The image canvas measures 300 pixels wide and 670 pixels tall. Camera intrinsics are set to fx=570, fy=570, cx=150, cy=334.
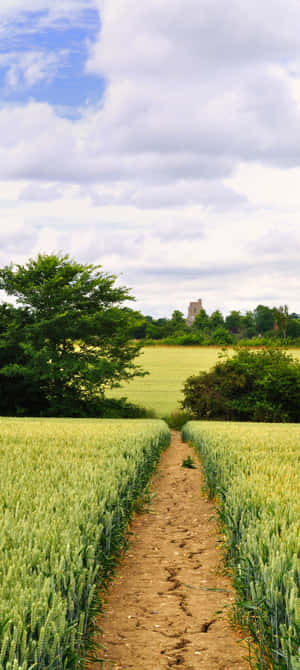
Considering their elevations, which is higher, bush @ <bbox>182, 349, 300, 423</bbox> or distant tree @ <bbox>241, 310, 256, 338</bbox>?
distant tree @ <bbox>241, 310, 256, 338</bbox>

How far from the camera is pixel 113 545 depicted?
17.9 ft

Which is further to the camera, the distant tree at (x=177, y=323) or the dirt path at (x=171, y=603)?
the distant tree at (x=177, y=323)

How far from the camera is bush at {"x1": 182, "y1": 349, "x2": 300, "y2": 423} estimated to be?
23047 mm

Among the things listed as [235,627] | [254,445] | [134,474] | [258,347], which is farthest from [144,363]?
[235,627]

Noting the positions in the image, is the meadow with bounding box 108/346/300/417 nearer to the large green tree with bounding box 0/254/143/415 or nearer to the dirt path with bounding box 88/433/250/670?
the large green tree with bounding box 0/254/143/415

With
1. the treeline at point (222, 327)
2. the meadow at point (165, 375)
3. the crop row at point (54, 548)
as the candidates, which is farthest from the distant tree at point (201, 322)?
the crop row at point (54, 548)

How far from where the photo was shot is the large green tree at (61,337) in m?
23.0

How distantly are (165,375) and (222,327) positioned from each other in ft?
149

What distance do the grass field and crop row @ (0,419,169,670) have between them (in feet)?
56.4

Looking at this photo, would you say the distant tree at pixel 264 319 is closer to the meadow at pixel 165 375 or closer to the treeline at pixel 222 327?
the treeline at pixel 222 327

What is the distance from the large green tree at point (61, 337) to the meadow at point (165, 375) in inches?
60.3

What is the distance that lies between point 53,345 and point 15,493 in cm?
1868

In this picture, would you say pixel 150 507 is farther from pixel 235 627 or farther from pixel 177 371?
pixel 177 371

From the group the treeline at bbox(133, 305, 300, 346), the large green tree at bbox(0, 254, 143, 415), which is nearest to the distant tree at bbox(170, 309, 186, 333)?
the treeline at bbox(133, 305, 300, 346)
